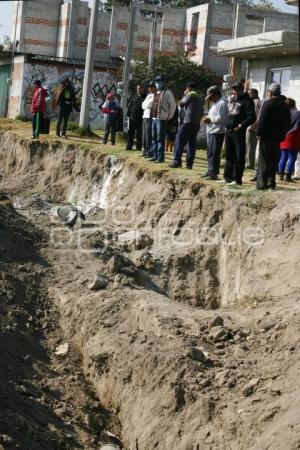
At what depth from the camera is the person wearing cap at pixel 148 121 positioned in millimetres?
19938

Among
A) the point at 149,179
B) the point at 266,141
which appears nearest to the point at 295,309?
the point at 266,141

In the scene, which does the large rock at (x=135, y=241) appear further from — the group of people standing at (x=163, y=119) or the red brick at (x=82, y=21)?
the red brick at (x=82, y=21)

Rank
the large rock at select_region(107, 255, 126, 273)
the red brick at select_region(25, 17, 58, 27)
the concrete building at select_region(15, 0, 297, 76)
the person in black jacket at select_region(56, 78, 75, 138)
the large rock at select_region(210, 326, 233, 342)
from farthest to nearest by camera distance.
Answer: the red brick at select_region(25, 17, 58, 27)
the concrete building at select_region(15, 0, 297, 76)
the person in black jacket at select_region(56, 78, 75, 138)
the large rock at select_region(107, 255, 126, 273)
the large rock at select_region(210, 326, 233, 342)

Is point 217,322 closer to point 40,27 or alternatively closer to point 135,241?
point 135,241

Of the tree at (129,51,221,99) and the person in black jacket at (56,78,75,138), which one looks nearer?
the person in black jacket at (56,78,75,138)

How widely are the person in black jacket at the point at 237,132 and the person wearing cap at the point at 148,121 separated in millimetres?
3939

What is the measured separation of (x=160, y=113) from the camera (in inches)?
751

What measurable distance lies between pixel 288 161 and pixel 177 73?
82.2 ft

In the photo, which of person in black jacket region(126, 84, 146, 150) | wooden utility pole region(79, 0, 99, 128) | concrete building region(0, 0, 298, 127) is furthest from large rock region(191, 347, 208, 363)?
concrete building region(0, 0, 298, 127)

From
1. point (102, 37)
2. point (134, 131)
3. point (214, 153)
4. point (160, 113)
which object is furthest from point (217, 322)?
point (102, 37)

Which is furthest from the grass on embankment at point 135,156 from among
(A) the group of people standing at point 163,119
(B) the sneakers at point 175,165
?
(A) the group of people standing at point 163,119

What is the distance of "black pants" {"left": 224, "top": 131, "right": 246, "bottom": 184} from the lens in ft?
51.9

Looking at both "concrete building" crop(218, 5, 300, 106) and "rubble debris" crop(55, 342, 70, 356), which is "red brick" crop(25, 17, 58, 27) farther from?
"rubble debris" crop(55, 342, 70, 356)

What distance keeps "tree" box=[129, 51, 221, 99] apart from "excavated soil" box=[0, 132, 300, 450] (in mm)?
23170
